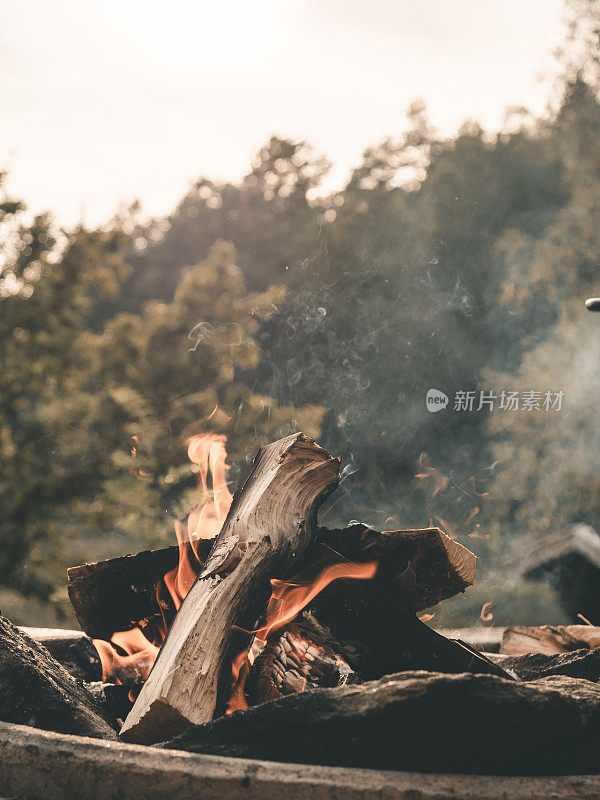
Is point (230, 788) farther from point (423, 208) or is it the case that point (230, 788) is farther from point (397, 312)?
point (423, 208)

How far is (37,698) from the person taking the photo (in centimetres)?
155

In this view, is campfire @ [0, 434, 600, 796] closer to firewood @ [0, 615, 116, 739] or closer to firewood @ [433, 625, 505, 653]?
firewood @ [0, 615, 116, 739]

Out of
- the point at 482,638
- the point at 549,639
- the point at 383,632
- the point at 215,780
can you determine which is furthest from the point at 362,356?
the point at 215,780

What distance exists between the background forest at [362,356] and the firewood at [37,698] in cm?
338

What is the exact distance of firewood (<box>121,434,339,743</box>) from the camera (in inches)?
58.2

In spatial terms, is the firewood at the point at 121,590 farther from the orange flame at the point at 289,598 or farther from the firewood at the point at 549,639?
the firewood at the point at 549,639

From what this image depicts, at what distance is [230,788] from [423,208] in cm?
718

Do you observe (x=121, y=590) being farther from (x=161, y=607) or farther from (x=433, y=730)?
(x=433, y=730)

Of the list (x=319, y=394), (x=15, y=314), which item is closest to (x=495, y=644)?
(x=319, y=394)

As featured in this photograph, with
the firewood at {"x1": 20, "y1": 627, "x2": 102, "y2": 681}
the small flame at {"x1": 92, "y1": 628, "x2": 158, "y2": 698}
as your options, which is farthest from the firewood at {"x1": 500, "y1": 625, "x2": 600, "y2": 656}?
the firewood at {"x1": 20, "y1": 627, "x2": 102, "y2": 681}

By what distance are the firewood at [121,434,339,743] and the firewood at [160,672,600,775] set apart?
0.17 metres

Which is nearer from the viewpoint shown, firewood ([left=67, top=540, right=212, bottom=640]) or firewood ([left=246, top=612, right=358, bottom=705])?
firewood ([left=246, top=612, right=358, bottom=705])

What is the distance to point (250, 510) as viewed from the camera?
194 centimetres

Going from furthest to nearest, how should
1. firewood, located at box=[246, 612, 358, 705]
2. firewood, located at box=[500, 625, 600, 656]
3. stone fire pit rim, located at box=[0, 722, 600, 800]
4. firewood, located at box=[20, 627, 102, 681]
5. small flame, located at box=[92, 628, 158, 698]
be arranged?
firewood, located at box=[500, 625, 600, 656]
firewood, located at box=[20, 627, 102, 681]
small flame, located at box=[92, 628, 158, 698]
firewood, located at box=[246, 612, 358, 705]
stone fire pit rim, located at box=[0, 722, 600, 800]
